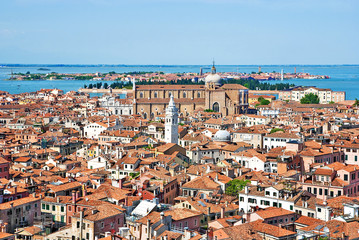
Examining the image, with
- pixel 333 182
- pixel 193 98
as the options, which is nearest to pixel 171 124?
Result: pixel 333 182

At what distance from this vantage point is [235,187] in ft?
66.8

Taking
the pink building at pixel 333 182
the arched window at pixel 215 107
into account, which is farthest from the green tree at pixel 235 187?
the arched window at pixel 215 107

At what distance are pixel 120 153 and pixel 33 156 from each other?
4.54 metres

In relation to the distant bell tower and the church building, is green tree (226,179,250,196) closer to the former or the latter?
the distant bell tower

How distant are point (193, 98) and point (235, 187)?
1877 inches

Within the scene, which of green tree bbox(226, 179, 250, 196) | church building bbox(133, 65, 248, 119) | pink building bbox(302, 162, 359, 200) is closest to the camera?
pink building bbox(302, 162, 359, 200)

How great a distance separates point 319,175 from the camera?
805 inches

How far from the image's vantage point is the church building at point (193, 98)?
207 feet

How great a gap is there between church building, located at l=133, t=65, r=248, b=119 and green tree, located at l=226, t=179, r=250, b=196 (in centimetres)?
3962

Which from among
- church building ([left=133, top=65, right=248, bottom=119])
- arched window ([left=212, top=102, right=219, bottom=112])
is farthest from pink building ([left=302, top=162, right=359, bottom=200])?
arched window ([left=212, top=102, right=219, bottom=112])

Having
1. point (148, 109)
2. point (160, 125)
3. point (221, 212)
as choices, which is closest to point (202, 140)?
point (160, 125)

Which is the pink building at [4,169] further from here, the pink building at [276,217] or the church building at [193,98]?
the church building at [193,98]

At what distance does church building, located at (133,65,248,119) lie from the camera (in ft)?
207

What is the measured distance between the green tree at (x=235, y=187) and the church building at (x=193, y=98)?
130ft
